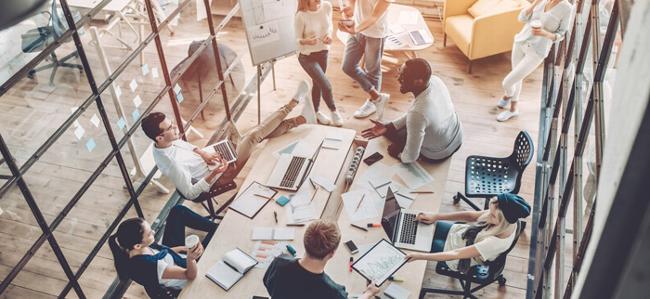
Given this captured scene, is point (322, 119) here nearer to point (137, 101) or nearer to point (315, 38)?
point (315, 38)

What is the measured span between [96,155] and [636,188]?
4.25m

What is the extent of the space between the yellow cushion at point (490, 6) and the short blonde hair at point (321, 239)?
13.3ft

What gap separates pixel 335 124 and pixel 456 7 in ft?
6.47

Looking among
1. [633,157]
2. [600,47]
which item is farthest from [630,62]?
[600,47]

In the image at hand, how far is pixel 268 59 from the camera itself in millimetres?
5734

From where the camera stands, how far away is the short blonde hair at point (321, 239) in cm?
314

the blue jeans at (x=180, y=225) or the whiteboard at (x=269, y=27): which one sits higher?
the whiteboard at (x=269, y=27)

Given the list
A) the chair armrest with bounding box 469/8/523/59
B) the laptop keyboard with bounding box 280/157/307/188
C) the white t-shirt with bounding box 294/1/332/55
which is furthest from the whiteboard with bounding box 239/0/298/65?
the chair armrest with bounding box 469/8/523/59

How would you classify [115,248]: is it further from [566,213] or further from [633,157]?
[633,157]

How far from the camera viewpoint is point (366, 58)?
229 inches

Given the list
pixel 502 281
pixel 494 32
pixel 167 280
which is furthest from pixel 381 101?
pixel 167 280

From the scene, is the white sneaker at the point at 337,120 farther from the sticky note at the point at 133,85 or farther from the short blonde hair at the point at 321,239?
the short blonde hair at the point at 321,239

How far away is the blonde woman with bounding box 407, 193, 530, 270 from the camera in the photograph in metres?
3.60

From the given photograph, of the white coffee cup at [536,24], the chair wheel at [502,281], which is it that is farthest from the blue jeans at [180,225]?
the white coffee cup at [536,24]
